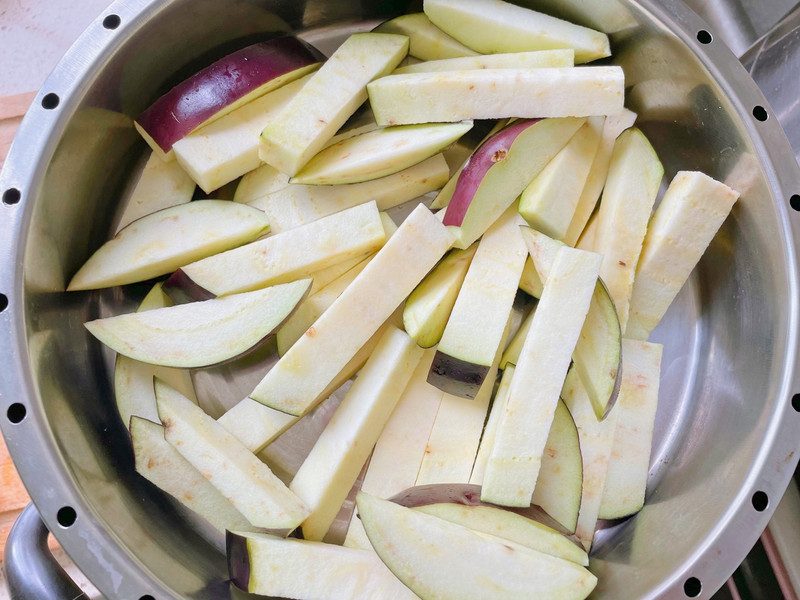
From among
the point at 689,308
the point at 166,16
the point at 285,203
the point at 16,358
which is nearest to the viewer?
the point at 16,358

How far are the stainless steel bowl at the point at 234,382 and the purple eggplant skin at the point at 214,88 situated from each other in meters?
0.07

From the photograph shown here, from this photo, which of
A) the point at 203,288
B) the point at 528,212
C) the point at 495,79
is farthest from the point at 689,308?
the point at 203,288

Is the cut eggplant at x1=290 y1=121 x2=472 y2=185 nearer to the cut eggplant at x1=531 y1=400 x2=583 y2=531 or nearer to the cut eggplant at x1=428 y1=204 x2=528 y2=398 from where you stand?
the cut eggplant at x1=428 y1=204 x2=528 y2=398

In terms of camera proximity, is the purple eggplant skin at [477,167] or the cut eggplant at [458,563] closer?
the cut eggplant at [458,563]

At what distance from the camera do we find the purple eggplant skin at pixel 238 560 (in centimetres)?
99

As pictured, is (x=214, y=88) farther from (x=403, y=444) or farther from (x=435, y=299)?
(x=403, y=444)

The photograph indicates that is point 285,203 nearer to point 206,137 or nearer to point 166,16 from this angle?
point 206,137

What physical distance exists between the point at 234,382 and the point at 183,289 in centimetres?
23

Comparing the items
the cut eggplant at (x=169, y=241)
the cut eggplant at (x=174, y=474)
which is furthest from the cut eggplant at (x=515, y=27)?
the cut eggplant at (x=174, y=474)

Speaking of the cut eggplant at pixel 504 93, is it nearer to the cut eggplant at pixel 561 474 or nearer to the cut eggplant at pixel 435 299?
the cut eggplant at pixel 435 299

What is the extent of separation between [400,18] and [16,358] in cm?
93

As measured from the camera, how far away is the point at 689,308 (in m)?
1.37

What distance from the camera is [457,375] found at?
109 centimetres

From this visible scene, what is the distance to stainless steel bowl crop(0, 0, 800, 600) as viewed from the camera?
98cm
